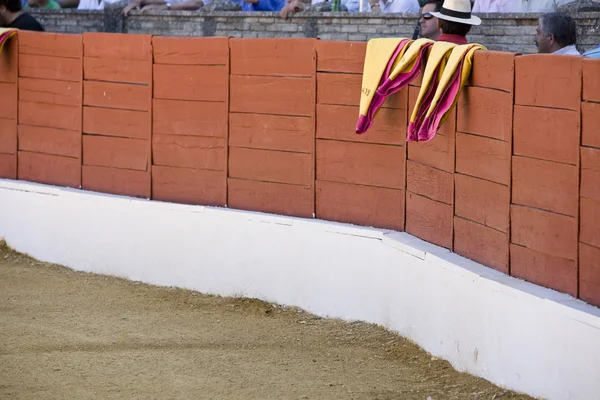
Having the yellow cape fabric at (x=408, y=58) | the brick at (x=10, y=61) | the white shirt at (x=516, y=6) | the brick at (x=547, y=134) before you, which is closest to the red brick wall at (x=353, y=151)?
the yellow cape fabric at (x=408, y=58)

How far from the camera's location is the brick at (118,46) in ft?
27.3

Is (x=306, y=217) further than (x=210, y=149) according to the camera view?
No

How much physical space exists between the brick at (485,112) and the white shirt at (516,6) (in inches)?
110

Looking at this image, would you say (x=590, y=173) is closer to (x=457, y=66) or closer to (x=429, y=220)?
(x=457, y=66)

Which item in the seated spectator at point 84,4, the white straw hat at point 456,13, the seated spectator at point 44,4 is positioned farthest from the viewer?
the seated spectator at point 84,4

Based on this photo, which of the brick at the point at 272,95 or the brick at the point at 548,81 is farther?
the brick at the point at 272,95

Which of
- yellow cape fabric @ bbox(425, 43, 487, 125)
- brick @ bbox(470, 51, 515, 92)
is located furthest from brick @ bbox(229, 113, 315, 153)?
brick @ bbox(470, 51, 515, 92)

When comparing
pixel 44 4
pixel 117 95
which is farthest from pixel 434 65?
pixel 44 4

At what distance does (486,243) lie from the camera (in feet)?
19.6

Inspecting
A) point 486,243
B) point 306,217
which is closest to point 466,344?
point 486,243

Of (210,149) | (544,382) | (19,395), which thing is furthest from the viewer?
(210,149)

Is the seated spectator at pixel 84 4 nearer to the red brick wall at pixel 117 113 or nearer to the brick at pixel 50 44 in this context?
the brick at pixel 50 44

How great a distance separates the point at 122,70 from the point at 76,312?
80.2 inches

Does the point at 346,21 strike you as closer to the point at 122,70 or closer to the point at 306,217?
the point at 122,70
